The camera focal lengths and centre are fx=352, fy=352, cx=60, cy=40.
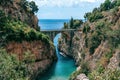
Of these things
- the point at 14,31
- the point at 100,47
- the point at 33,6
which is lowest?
the point at 100,47

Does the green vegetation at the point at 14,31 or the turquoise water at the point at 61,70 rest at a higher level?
the green vegetation at the point at 14,31

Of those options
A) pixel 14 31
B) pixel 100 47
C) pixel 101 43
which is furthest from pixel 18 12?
pixel 100 47

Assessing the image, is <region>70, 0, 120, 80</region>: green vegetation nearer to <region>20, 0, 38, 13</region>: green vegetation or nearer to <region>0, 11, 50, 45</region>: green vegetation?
<region>0, 11, 50, 45</region>: green vegetation

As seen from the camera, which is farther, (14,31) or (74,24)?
(74,24)

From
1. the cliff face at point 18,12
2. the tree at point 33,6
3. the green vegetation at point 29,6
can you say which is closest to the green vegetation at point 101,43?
the cliff face at point 18,12

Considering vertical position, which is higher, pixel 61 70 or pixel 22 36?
pixel 22 36

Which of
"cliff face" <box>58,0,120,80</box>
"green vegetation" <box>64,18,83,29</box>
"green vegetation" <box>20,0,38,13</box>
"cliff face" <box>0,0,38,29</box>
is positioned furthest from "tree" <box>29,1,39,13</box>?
"green vegetation" <box>64,18,83,29</box>

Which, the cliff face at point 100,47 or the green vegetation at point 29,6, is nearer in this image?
the cliff face at point 100,47

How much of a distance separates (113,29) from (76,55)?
25848 millimetres

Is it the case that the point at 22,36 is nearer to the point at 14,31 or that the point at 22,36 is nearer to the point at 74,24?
the point at 14,31

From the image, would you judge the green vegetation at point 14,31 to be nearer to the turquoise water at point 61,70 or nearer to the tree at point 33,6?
the turquoise water at point 61,70

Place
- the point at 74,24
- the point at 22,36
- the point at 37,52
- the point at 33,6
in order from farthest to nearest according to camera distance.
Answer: the point at 74,24, the point at 33,6, the point at 37,52, the point at 22,36

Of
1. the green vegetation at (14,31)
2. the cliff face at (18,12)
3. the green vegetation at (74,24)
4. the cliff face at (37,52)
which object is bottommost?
the cliff face at (37,52)

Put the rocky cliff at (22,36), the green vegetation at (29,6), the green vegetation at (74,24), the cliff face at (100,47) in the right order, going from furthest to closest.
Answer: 1. the green vegetation at (74,24)
2. the green vegetation at (29,6)
3. the rocky cliff at (22,36)
4. the cliff face at (100,47)
